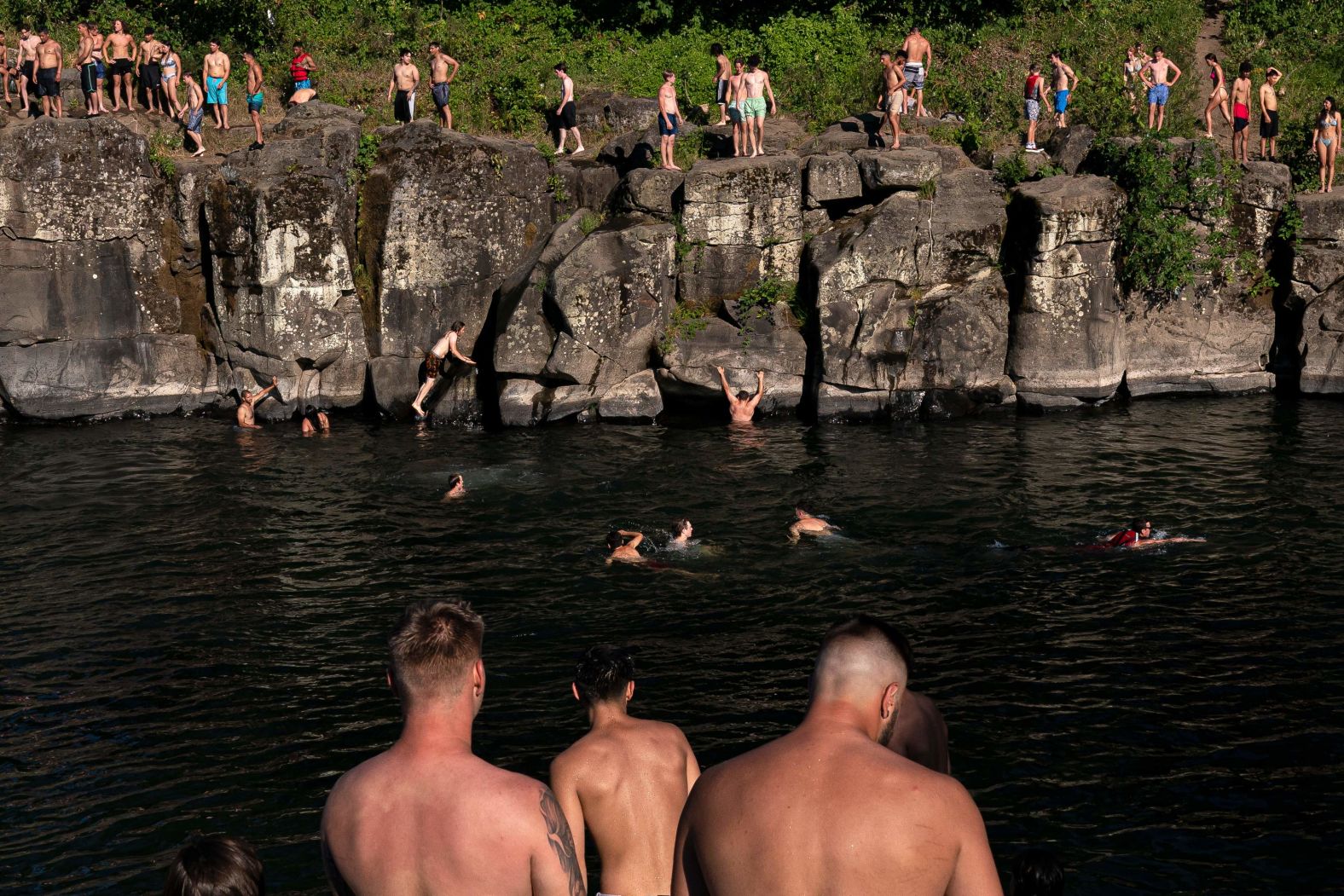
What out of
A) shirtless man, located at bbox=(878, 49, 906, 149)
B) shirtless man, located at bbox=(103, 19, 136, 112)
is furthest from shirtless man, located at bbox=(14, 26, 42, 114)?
shirtless man, located at bbox=(878, 49, 906, 149)

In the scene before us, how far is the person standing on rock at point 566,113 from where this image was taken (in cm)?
2770

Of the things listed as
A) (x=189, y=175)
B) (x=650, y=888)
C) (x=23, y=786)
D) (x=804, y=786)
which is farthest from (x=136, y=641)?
(x=189, y=175)

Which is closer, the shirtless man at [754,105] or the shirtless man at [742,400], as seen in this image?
the shirtless man at [742,400]

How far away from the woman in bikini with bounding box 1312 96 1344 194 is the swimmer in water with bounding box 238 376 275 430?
21.2m

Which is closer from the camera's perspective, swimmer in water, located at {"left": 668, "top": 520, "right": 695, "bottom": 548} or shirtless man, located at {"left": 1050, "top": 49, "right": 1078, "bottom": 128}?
swimmer in water, located at {"left": 668, "top": 520, "right": 695, "bottom": 548}

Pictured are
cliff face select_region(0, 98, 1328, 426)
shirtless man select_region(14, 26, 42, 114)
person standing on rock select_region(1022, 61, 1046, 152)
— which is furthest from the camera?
person standing on rock select_region(1022, 61, 1046, 152)

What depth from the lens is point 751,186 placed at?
25.0 metres

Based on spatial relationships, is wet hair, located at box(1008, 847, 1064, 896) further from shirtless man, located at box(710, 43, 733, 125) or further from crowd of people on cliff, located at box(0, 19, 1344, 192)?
shirtless man, located at box(710, 43, 733, 125)

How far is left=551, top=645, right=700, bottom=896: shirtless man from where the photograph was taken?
6.12 meters

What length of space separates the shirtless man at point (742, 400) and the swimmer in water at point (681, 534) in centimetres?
757

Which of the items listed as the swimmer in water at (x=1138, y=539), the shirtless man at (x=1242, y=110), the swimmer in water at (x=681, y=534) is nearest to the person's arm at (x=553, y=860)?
the swimmer in water at (x=681, y=534)

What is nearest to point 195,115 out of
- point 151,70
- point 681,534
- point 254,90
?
point 254,90

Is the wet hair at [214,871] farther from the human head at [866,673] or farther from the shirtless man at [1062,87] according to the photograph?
the shirtless man at [1062,87]

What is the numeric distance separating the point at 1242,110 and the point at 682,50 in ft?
44.6
